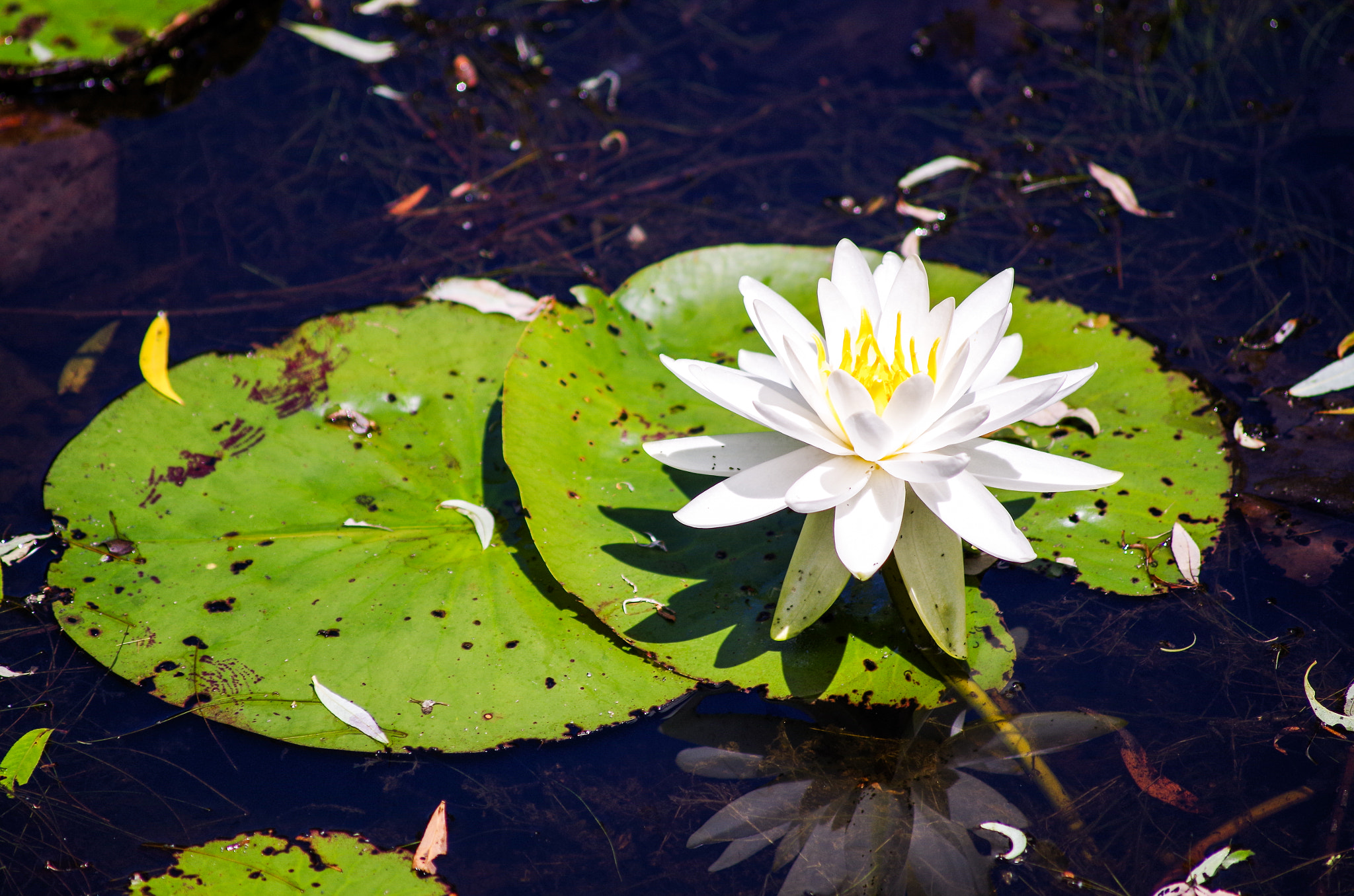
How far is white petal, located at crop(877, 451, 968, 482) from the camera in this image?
6.76ft

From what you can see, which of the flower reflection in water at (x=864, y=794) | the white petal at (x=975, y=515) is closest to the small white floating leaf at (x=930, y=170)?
the white petal at (x=975, y=515)

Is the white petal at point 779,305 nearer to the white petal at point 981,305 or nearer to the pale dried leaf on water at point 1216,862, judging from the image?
the white petal at point 981,305

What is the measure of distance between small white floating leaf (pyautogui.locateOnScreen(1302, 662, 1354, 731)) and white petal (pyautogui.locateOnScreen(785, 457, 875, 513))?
5.24 ft

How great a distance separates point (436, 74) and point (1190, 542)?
4.56m

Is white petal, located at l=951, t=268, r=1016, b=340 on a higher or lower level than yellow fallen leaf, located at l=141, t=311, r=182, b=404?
higher

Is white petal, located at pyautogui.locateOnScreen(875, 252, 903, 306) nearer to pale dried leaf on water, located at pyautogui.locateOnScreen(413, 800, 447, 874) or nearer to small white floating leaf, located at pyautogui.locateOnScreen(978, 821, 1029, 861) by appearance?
small white floating leaf, located at pyautogui.locateOnScreen(978, 821, 1029, 861)

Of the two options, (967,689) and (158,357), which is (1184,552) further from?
(158,357)

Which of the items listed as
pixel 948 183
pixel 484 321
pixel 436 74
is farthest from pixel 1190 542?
pixel 436 74

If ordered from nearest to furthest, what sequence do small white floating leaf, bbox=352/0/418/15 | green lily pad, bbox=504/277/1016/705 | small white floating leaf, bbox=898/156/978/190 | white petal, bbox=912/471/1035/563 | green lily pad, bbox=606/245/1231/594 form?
white petal, bbox=912/471/1035/563, green lily pad, bbox=504/277/1016/705, green lily pad, bbox=606/245/1231/594, small white floating leaf, bbox=898/156/978/190, small white floating leaf, bbox=352/0/418/15

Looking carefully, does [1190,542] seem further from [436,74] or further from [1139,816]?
[436,74]

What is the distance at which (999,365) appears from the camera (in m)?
2.40

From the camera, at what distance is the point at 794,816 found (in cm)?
251

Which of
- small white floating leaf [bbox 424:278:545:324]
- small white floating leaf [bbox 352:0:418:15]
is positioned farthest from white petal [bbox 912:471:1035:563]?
small white floating leaf [bbox 352:0:418:15]

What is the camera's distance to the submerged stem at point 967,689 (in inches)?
99.2
